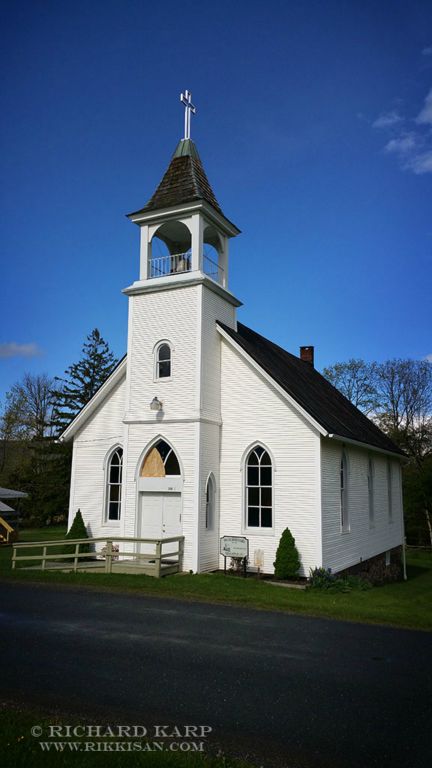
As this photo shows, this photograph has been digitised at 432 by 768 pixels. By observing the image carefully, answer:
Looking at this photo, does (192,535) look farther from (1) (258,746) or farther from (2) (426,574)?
(2) (426,574)

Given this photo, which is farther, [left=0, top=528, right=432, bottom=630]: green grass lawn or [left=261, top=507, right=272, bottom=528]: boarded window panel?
[left=261, top=507, right=272, bottom=528]: boarded window panel

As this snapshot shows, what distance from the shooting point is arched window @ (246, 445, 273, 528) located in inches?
699

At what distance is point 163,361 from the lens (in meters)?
18.9

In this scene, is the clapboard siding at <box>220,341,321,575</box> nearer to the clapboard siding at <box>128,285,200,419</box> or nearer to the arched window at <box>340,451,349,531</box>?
Result: the clapboard siding at <box>128,285,200,419</box>

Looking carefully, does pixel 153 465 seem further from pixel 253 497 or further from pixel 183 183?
pixel 183 183

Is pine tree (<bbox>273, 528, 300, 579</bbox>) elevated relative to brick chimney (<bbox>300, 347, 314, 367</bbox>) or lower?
lower

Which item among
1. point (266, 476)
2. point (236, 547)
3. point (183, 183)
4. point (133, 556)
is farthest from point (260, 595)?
point (183, 183)

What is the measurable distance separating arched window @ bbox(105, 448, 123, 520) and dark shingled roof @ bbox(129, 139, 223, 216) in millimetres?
8755

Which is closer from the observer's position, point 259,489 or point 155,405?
point 259,489

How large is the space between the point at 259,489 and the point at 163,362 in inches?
200

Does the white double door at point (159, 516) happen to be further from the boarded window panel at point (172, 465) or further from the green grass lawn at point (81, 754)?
the green grass lawn at point (81, 754)

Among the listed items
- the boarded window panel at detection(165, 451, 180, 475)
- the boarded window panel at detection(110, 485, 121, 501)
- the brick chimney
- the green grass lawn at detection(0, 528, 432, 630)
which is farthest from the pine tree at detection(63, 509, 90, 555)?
the brick chimney

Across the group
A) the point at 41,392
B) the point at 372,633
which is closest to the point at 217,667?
the point at 372,633

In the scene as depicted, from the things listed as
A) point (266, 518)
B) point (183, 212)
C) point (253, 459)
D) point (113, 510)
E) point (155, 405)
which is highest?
point (183, 212)
